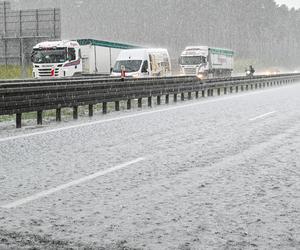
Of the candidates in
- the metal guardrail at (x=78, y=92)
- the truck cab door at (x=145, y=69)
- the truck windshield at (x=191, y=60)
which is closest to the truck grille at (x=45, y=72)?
the truck cab door at (x=145, y=69)

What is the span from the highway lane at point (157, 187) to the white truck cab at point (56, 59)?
19.8 metres

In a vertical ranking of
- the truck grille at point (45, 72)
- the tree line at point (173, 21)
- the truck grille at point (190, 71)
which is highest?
the tree line at point (173, 21)

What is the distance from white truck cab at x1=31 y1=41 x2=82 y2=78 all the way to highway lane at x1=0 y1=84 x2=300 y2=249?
64.9 feet

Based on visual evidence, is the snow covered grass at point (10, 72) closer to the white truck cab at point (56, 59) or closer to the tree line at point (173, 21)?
the white truck cab at point (56, 59)

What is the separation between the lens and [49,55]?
108 ft

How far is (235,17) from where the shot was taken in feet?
388

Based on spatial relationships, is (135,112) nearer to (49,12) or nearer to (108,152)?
(108,152)

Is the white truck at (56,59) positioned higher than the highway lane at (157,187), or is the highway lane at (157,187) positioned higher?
the white truck at (56,59)

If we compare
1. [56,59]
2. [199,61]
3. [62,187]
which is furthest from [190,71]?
[62,187]

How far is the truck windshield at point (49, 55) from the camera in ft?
107

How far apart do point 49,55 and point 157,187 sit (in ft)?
88.7

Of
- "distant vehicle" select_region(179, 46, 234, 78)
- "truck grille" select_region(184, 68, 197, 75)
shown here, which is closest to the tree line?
"distant vehicle" select_region(179, 46, 234, 78)

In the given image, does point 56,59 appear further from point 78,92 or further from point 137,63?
point 78,92

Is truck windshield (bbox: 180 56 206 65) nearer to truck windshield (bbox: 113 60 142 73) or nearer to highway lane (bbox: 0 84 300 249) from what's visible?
truck windshield (bbox: 113 60 142 73)
